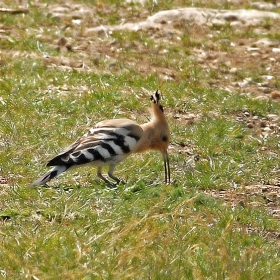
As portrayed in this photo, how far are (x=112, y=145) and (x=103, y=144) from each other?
0.09 m

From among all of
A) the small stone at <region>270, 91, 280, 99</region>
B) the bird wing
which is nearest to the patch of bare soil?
the small stone at <region>270, 91, 280, 99</region>

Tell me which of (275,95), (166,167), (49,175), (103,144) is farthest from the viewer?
(275,95)

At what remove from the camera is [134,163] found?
9.43 metres

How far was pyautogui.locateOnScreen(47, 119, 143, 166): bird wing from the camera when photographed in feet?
27.2

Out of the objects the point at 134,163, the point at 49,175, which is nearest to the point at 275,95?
the point at 134,163

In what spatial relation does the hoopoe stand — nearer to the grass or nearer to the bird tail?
the bird tail

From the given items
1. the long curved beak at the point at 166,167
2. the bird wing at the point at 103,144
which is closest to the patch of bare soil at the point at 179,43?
the long curved beak at the point at 166,167

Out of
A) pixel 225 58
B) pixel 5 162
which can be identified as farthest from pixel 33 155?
pixel 225 58

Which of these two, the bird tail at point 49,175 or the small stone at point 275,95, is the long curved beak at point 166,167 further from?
the small stone at point 275,95

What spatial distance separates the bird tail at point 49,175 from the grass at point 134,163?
0.06 m

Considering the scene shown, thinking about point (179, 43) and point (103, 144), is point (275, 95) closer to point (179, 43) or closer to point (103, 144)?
point (179, 43)

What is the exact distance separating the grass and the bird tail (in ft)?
0.19

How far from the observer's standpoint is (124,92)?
37.3 ft

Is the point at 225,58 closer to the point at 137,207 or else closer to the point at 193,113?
the point at 193,113
